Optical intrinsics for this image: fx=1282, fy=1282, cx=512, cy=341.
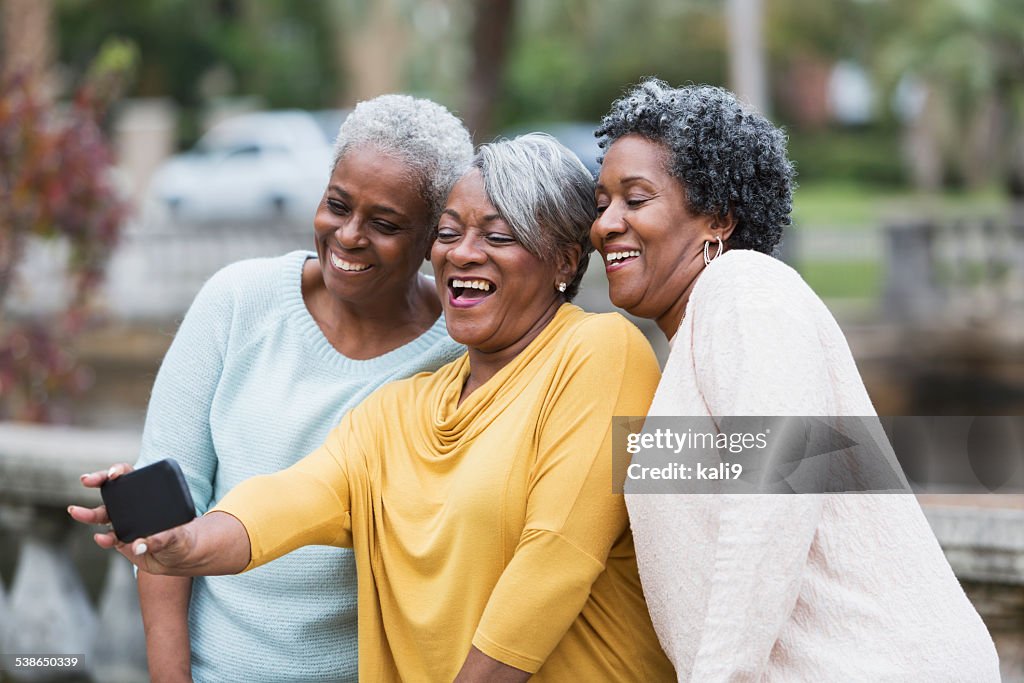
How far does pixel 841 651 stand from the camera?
2.19 m

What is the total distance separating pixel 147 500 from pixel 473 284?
0.76 m

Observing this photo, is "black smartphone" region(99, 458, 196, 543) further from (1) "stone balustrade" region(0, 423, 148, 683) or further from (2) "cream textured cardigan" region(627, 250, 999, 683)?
(1) "stone balustrade" region(0, 423, 148, 683)

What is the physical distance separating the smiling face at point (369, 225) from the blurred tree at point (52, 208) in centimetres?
457

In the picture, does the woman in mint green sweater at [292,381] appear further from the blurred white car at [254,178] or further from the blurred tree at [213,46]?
the blurred tree at [213,46]

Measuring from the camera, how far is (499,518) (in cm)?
237

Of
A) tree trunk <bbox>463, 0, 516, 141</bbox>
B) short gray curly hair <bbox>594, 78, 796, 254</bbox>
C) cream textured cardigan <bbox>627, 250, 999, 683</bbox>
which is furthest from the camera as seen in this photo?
tree trunk <bbox>463, 0, 516, 141</bbox>

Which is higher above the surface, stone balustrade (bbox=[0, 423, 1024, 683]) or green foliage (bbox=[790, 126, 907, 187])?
stone balustrade (bbox=[0, 423, 1024, 683])

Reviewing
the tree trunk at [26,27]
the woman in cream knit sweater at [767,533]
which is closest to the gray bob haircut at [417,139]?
the woman in cream knit sweater at [767,533]

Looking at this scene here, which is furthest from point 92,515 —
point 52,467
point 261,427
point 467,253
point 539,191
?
point 52,467

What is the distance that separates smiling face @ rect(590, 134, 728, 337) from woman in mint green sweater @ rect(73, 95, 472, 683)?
50cm

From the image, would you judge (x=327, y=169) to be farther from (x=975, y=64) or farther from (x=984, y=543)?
(x=975, y=64)

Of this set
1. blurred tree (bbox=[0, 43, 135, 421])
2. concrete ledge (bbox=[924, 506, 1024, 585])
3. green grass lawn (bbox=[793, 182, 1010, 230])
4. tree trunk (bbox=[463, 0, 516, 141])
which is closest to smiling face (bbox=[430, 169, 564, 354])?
concrete ledge (bbox=[924, 506, 1024, 585])

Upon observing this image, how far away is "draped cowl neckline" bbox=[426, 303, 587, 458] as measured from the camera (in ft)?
8.12

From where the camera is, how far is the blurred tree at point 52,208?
6949 mm
